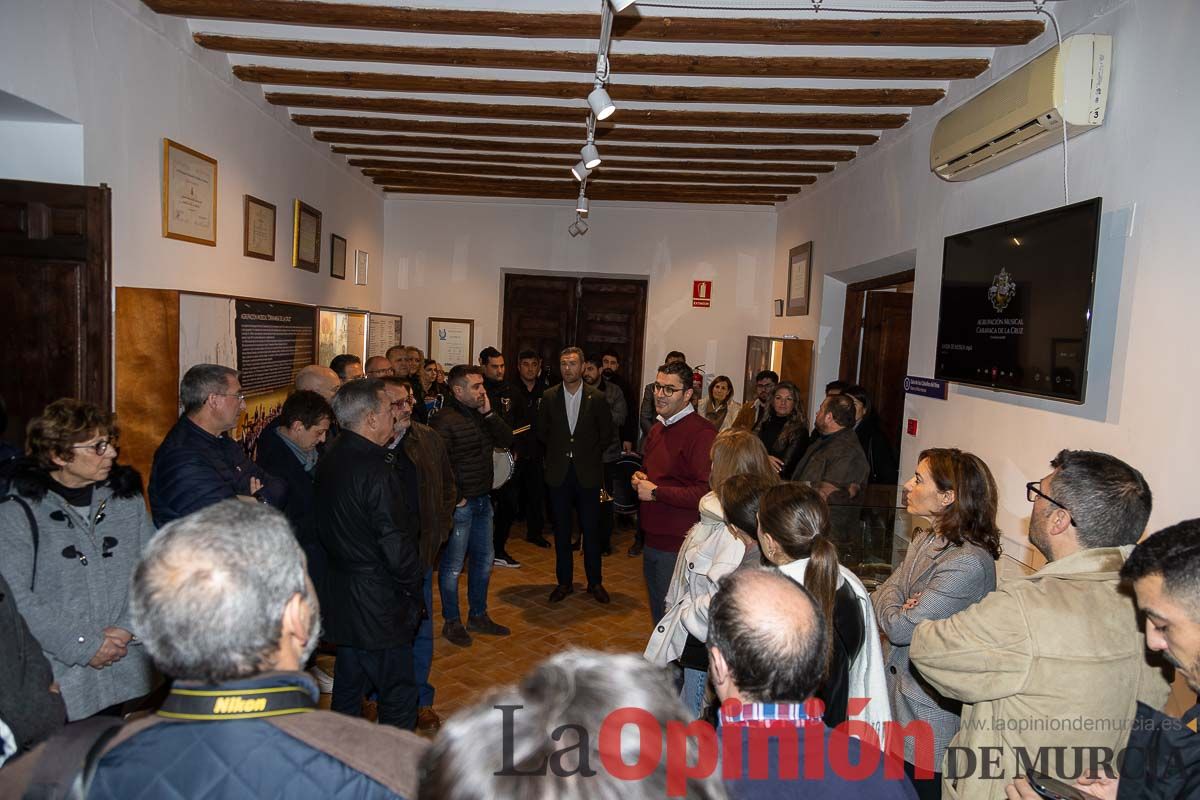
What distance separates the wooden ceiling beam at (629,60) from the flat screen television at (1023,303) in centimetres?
101

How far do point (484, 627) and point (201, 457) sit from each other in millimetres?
2259

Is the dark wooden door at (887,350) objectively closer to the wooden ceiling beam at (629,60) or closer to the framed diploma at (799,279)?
Answer: the framed diploma at (799,279)

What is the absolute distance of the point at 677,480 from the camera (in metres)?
4.00

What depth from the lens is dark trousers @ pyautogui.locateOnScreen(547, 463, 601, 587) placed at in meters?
5.29

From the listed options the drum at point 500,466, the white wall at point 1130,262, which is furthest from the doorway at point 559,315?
the white wall at point 1130,262

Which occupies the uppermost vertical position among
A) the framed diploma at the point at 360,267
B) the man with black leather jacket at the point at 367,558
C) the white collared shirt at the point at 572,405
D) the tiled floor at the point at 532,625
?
the framed diploma at the point at 360,267

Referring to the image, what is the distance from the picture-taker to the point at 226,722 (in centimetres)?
107

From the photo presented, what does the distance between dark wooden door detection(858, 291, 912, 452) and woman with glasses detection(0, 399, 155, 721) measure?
587cm

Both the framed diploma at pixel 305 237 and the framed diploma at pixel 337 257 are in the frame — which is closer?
the framed diploma at pixel 305 237

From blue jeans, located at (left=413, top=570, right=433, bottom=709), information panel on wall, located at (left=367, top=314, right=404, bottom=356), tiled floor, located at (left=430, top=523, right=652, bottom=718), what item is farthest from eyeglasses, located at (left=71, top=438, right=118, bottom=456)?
information panel on wall, located at (left=367, top=314, right=404, bottom=356)

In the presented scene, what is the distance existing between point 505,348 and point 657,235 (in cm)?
225

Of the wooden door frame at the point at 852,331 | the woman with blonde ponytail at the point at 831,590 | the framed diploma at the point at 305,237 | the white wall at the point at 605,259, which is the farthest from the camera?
the white wall at the point at 605,259

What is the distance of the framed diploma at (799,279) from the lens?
7.54 m

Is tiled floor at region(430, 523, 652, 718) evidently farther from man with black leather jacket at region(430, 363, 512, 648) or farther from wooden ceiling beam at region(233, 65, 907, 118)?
wooden ceiling beam at region(233, 65, 907, 118)
